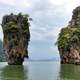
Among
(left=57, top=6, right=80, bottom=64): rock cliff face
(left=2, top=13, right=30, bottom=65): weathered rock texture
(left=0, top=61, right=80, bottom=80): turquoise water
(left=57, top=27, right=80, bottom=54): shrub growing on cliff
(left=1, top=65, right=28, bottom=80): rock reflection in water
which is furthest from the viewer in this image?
(left=57, top=6, right=80, bottom=64): rock cliff face

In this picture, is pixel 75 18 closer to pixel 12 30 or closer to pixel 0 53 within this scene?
pixel 12 30

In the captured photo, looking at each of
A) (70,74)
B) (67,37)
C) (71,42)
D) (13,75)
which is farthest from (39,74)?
(67,37)

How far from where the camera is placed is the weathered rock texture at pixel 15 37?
252 feet

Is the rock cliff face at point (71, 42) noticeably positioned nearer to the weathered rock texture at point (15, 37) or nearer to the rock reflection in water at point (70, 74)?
the weathered rock texture at point (15, 37)

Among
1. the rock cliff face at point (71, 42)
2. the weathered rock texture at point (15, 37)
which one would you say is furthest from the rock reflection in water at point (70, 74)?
the rock cliff face at point (71, 42)

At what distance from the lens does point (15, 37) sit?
7756cm

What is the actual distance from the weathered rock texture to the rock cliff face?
13232mm

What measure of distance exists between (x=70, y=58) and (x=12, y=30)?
2034 cm

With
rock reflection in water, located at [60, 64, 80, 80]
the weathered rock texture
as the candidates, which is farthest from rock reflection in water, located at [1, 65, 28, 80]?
the weathered rock texture

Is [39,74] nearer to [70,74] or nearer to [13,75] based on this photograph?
[70,74]

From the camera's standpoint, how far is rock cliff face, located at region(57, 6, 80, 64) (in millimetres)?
85000

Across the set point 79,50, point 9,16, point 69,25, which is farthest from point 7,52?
point 69,25

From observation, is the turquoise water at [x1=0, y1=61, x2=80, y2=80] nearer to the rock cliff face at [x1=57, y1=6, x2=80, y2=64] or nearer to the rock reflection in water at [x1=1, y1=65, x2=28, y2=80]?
the rock reflection in water at [x1=1, y1=65, x2=28, y2=80]

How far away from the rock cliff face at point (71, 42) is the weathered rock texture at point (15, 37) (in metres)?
13.2
